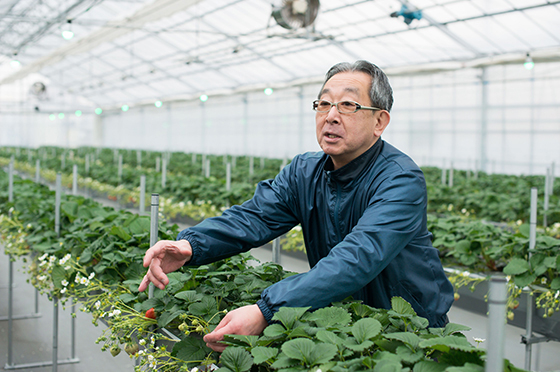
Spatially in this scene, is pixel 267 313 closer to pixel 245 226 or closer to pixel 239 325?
pixel 239 325

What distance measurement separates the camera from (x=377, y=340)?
49.8 inches

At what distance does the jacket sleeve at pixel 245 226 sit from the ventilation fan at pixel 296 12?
161 inches

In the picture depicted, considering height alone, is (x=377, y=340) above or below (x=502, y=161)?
below

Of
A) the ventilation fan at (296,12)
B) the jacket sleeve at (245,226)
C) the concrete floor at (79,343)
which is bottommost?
the concrete floor at (79,343)

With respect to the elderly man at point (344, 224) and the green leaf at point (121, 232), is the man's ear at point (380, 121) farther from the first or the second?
the green leaf at point (121, 232)

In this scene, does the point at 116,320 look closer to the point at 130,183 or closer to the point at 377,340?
the point at 377,340

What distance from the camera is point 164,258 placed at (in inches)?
66.2

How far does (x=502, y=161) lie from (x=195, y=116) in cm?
1819

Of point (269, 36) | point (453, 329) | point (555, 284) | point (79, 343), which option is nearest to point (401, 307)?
point (453, 329)

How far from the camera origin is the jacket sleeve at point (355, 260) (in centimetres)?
137

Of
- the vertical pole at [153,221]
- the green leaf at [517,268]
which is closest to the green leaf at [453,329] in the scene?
the vertical pole at [153,221]

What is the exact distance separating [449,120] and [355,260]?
1563 centimetres

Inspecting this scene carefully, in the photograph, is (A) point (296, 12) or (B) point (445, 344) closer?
(B) point (445, 344)

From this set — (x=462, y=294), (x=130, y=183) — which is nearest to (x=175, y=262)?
(x=462, y=294)
